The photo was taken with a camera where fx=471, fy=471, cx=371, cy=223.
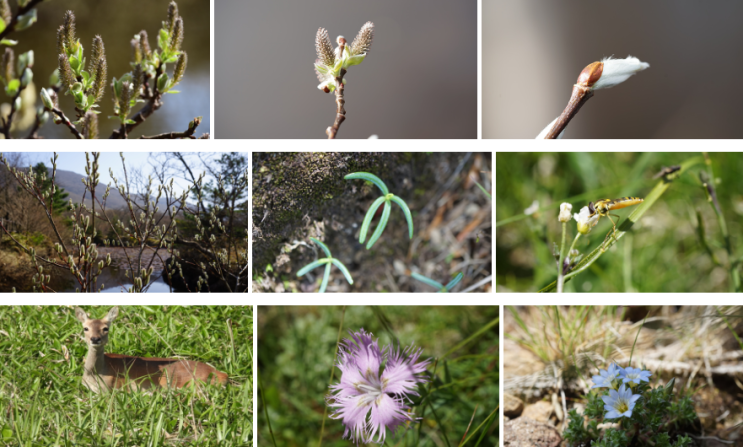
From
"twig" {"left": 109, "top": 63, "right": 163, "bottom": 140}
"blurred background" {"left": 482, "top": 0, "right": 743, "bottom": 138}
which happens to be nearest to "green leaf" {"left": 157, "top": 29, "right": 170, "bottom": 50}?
"twig" {"left": 109, "top": 63, "right": 163, "bottom": 140}

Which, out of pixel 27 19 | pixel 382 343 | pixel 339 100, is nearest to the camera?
pixel 27 19

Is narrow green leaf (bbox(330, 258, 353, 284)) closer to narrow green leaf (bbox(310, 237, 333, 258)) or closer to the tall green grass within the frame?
narrow green leaf (bbox(310, 237, 333, 258))

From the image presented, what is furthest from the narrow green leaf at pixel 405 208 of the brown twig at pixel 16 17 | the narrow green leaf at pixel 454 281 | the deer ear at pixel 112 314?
the brown twig at pixel 16 17

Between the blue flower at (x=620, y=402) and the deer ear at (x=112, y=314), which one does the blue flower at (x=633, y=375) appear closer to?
the blue flower at (x=620, y=402)

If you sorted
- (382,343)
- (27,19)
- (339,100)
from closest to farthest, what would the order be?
(27,19) → (339,100) → (382,343)

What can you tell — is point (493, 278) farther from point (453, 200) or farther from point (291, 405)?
point (291, 405)

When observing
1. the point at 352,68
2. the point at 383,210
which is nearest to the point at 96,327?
the point at 383,210

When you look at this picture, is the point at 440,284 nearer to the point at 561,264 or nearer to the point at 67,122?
the point at 561,264

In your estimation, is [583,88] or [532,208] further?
[532,208]
